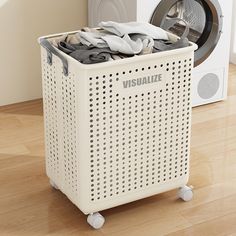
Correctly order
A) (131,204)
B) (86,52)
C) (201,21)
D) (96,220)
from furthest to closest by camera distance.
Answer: (201,21) < (131,204) < (96,220) < (86,52)

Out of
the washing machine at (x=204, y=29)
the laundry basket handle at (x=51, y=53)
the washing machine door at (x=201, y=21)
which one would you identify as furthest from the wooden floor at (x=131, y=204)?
the laundry basket handle at (x=51, y=53)

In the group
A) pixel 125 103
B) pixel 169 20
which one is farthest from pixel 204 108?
pixel 125 103

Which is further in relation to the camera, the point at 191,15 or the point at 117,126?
the point at 191,15

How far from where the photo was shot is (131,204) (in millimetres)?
2652

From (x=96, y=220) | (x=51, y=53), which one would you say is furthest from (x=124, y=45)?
(x=96, y=220)

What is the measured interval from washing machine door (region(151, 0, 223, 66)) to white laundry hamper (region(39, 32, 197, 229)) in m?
0.80

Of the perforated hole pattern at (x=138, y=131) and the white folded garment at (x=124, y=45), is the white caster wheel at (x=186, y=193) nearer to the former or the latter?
the perforated hole pattern at (x=138, y=131)

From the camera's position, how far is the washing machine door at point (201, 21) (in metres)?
3.34

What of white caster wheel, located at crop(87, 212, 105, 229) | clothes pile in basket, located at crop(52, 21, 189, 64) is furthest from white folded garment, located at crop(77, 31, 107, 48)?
white caster wheel, located at crop(87, 212, 105, 229)

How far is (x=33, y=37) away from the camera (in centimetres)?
347

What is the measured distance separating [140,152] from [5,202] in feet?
1.92

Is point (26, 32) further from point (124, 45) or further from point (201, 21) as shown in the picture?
point (124, 45)

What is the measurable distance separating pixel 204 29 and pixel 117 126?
121 centimetres

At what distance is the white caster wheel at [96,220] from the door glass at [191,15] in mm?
1243
